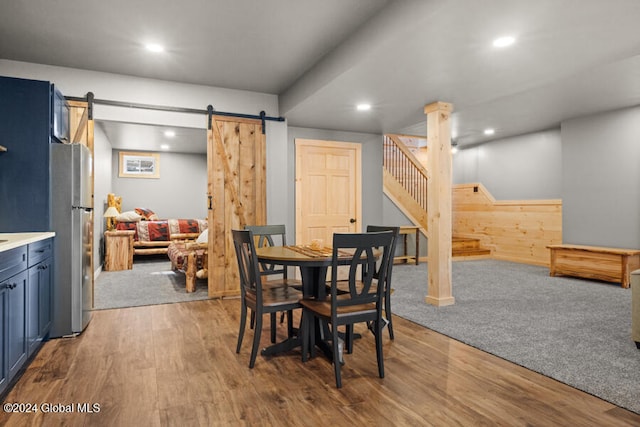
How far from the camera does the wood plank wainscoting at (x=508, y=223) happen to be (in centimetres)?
724

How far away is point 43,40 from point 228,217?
256 cm

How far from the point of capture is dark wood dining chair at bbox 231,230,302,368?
2.62m

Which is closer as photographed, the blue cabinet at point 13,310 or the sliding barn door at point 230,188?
the blue cabinet at point 13,310

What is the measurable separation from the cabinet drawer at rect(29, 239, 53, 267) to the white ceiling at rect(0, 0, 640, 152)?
183 cm

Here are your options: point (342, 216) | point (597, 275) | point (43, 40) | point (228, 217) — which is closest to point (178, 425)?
point (228, 217)

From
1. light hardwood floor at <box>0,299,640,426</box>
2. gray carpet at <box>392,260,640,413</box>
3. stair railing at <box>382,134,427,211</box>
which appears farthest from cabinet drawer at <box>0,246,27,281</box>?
stair railing at <box>382,134,427,211</box>

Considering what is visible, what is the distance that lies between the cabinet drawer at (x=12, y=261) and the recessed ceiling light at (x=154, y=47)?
85.9 inches

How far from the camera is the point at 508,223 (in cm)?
800

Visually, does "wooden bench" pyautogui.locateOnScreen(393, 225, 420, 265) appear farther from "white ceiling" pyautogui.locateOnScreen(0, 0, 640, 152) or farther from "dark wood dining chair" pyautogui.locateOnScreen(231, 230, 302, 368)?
"dark wood dining chair" pyautogui.locateOnScreen(231, 230, 302, 368)

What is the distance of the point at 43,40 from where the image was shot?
3592 millimetres

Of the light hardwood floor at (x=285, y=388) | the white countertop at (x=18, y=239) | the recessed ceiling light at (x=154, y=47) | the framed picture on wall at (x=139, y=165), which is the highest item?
the recessed ceiling light at (x=154, y=47)

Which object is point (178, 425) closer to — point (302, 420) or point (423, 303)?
point (302, 420)

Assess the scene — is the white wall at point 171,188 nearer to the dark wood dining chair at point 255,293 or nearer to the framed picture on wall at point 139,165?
the framed picture on wall at point 139,165

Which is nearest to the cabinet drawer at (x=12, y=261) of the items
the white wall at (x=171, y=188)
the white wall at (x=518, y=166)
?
the white wall at (x=171, y=188)
